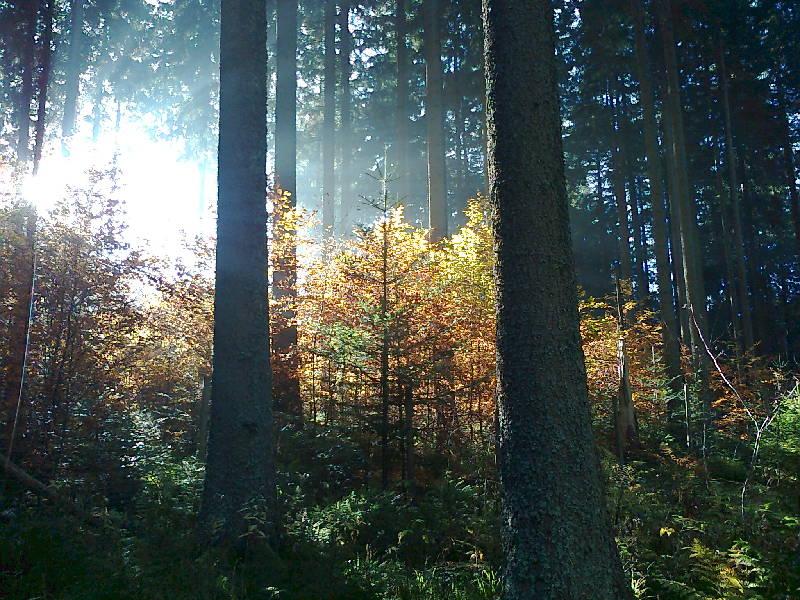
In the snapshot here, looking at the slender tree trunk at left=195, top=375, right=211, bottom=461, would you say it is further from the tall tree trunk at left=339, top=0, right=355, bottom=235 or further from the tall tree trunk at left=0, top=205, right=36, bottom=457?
the tall tree trunk at left=339, top=0, right=355, bottom=235

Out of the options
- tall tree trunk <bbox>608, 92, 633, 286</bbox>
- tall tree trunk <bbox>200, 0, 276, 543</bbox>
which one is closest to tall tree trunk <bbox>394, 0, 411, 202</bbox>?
tall tree trunk <bbox>608, 92, 633, 286</bbox>

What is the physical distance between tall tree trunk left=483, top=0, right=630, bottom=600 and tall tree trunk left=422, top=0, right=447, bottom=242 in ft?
36.2

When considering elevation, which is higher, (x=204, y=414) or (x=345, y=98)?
(x=345, y=98)

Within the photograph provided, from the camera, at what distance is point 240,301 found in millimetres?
6625

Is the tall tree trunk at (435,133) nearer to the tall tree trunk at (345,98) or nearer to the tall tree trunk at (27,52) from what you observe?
the tall tree trunk at (345,98)

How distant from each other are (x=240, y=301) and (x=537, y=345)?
3.51m

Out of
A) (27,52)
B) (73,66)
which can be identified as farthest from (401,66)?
A: (27,52)

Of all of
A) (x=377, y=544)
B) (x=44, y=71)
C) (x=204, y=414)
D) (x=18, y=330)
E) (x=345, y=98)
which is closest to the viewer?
(x=377, y=544)

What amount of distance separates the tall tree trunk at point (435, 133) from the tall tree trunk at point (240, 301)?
9319mm

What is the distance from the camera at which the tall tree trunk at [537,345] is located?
429cm

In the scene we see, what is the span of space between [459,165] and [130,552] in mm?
30373

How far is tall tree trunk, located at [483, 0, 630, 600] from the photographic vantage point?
4.29m

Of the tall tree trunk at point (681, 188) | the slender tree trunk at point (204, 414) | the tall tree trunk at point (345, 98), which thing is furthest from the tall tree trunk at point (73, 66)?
the tall tree trunk at point (681, 188)

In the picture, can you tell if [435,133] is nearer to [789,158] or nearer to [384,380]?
[384,380]
